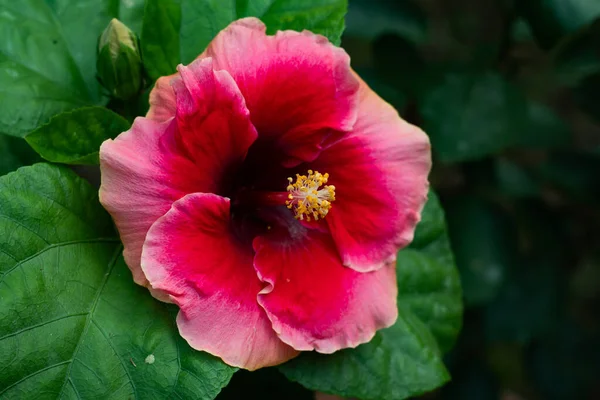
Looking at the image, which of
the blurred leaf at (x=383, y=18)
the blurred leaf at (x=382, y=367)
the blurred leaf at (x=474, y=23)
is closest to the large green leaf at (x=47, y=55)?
the blurred leaf at (x=382, y=367)

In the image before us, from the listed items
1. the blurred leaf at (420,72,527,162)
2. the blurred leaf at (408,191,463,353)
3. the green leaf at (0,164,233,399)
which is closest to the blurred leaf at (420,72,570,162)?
the blurred leaf at (420,72,527,162)

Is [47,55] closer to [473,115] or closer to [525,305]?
[473,115]

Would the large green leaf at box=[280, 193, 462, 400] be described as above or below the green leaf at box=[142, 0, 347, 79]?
below

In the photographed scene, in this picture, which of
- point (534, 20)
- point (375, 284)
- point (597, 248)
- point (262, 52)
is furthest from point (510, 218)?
point (262, 52)

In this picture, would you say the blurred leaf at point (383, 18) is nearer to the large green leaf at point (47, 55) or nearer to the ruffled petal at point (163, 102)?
the large green leaf at point (47, 55)

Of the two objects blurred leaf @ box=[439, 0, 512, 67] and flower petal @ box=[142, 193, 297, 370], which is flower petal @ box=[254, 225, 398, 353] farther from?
blurred leaf @ box=[439, 0, 512, 67]

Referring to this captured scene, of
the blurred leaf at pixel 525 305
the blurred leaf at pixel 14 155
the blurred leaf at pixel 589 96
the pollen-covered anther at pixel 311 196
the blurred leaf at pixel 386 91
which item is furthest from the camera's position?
the blurred leaf at pixel 525 305

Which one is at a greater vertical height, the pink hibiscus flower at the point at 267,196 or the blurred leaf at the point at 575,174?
the pink hibiscus flower at the point at 267,196
